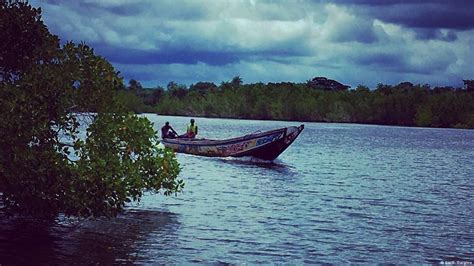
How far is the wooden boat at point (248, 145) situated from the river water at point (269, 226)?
9.50 ft

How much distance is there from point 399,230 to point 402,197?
9653 mm

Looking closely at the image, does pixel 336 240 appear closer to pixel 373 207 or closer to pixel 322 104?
pixel 373 207

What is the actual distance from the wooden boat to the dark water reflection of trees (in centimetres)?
1954

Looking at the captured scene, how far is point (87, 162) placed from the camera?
51.4 ft

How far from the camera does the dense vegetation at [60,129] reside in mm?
15000

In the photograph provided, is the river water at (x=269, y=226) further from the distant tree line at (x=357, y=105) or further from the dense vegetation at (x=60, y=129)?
the distant tree line at (x=357, y=105)

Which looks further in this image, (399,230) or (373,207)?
(373,207)

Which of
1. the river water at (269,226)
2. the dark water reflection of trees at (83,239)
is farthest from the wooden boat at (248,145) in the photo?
the dark water reflection of trees at (83,239)

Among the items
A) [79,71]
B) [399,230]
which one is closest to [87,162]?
[79,71]

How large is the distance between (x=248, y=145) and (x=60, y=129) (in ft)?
86.8

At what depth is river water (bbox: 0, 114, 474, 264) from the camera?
16.6m

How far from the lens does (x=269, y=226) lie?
21.1 meters

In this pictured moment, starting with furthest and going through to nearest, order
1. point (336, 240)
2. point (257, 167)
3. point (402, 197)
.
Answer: point (257, 167) < point (402, 197) < point (336, 240)

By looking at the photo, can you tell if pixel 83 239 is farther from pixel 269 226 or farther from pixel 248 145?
pixel 248 145
